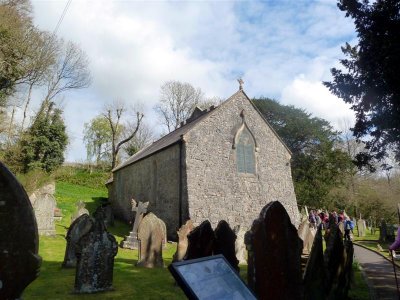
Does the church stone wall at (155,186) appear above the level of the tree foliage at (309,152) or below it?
below

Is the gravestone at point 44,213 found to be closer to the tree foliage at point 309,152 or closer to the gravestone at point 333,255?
the gravestone at point 333,255

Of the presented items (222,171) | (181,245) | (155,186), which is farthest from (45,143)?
(181,245)

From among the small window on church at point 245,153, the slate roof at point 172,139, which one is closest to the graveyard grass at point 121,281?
the slate roof at point 172,139

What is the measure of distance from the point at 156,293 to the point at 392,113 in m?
7.29

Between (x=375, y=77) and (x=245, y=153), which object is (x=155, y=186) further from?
(x=375, y=77)

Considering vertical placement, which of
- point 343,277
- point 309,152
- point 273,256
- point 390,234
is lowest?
point 343,277

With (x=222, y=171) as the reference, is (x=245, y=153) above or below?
above

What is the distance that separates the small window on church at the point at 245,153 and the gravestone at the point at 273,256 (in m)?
14.2

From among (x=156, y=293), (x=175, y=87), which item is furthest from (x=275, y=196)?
(x=175, y=87)

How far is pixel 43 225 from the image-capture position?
14266 mm

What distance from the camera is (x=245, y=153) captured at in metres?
19.6

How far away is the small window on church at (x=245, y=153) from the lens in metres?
19.3

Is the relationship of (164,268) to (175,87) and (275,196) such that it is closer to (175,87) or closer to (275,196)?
(275,196)

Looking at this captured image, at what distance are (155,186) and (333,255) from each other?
630 inches
